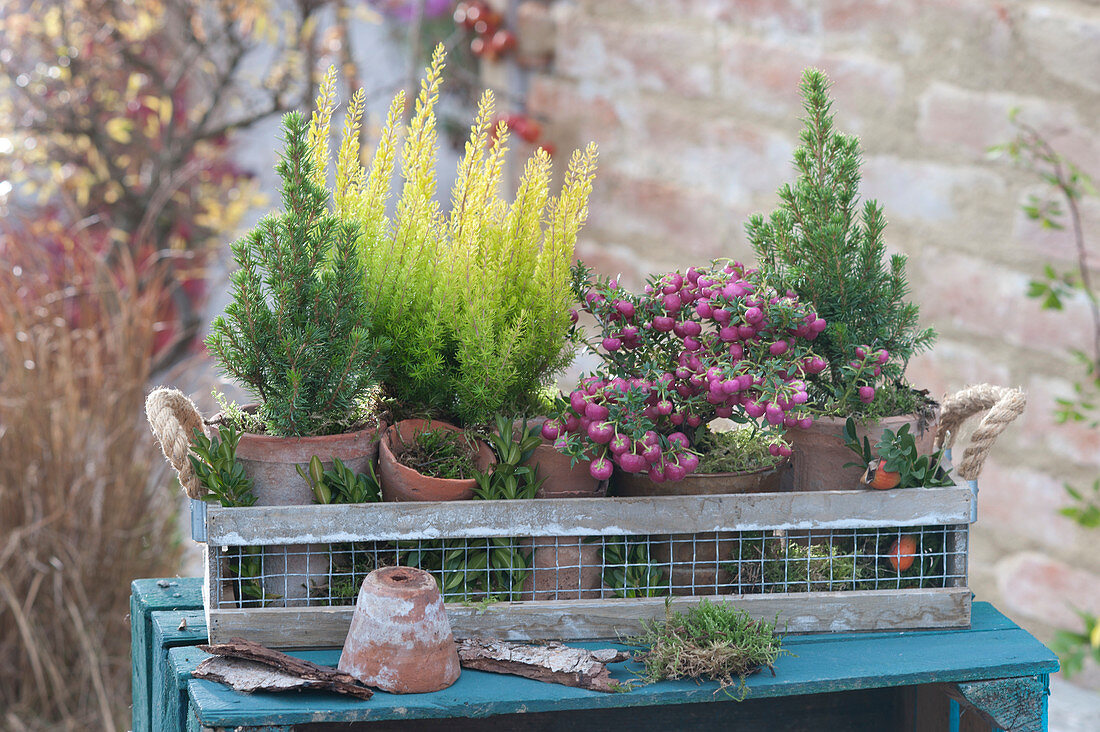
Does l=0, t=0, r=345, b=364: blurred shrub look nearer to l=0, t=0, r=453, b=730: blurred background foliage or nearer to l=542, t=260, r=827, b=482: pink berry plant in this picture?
l=0, t=0, r=453, b=730: blurred background foliage

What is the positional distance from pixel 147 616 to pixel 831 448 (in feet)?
2.52

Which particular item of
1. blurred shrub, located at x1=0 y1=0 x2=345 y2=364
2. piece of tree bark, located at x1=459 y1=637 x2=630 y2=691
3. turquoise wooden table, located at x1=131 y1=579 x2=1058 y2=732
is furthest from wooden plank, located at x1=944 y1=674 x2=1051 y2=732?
blurred shrub, located at x1=0 y1=0 x2=345 y2=364

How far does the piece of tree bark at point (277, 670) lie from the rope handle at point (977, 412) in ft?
2.20

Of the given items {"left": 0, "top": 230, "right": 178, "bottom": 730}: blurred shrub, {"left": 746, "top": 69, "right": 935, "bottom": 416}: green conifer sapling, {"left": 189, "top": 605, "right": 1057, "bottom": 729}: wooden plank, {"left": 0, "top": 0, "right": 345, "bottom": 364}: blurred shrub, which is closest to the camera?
{"left": 189, "top": 605, "right": 1057, "bottom": 729}: wooden plank

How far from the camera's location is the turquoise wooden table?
0.99 meters

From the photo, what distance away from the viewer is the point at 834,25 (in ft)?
7.93

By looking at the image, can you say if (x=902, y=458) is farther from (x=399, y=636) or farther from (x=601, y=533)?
(x=399, y=636)

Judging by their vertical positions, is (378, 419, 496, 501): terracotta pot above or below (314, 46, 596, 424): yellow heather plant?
below

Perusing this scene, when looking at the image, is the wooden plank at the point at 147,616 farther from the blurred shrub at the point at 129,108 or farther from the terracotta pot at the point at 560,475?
the blurred shrub at the point at 129,108

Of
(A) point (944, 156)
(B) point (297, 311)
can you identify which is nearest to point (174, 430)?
(B) point (297, 311)

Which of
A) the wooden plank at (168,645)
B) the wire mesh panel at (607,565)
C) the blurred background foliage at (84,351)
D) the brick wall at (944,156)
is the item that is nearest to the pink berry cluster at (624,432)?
the wire mesh panel at (607,565)

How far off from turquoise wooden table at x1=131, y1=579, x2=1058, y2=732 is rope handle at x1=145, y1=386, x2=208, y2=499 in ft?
0.56

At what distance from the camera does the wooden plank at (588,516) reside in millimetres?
1060

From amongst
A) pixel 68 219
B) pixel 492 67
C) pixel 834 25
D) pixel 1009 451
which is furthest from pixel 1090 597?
pixel 68 219
